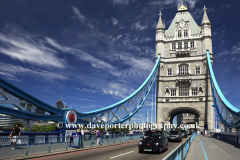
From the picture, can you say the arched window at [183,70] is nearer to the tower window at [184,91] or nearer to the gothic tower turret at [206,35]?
the tower window at [184,91]

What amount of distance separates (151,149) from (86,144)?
21.1ft

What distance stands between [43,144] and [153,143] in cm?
716

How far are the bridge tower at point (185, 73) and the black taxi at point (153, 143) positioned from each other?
3646 cm

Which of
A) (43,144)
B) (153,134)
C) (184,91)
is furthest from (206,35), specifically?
(43,144)

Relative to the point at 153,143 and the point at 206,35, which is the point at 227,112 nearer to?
the point at 153,143

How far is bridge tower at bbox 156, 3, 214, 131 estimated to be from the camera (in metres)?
48.6

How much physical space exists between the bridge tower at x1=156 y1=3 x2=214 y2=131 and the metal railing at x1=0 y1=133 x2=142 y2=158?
3324 cm

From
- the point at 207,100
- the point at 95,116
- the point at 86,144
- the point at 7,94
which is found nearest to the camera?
the point at 7,94

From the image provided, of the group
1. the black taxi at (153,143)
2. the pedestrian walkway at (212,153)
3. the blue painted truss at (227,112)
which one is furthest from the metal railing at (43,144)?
the blue painted truss at (227,112)

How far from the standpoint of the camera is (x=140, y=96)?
1940 inches

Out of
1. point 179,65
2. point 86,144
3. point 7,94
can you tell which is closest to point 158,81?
point 179,65

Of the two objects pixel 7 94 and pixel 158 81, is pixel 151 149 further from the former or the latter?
pixel 158 81

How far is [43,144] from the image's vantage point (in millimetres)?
13164

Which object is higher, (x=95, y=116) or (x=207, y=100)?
(x=207, y=100)
